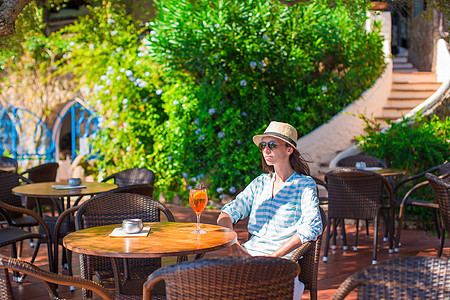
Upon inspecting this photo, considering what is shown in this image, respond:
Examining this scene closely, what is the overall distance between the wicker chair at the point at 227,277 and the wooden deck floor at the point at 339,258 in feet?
7.30

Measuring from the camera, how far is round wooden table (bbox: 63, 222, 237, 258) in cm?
230

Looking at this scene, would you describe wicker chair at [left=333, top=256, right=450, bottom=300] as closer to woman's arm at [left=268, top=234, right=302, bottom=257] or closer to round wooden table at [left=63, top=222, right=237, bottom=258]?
round wooden table at [left=63, top=222, right=237, bottom=258]

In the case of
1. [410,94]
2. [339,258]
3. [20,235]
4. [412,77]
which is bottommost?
[339,258]

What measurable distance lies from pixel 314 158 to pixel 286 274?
Result: 6562 mm

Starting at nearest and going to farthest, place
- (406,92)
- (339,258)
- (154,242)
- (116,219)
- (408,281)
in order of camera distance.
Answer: (408,281), (154,242), (116,219), (339,258), (406,92)

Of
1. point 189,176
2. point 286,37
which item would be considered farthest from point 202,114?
point 286,37

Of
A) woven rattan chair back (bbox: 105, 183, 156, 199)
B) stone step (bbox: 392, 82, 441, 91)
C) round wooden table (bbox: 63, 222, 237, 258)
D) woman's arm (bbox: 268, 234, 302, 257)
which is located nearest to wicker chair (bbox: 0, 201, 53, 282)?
woven rattan chair back (bbox: 105, 183, 156, 199)

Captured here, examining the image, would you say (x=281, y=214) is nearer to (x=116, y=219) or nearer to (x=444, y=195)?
(x=116, y=219)

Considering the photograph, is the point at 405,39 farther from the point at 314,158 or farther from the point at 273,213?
the point at 273,213

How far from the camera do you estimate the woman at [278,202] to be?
114 inches

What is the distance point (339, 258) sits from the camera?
512 centimetres

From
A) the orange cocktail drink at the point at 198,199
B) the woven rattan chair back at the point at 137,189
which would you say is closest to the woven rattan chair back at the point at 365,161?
the woven rattan chair back at the point at 137,189

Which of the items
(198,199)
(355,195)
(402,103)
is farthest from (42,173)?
(402,103)

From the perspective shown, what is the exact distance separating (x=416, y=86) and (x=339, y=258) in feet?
19.3
